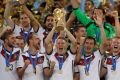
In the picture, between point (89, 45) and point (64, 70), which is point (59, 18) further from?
point (64, 70)

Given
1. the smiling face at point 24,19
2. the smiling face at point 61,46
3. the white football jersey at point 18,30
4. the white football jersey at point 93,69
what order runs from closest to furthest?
the smiling face at point 61,46 < the white football jersey at point 93,69 < the smiling face at point 24,19 < the white football jersey at point 18,30

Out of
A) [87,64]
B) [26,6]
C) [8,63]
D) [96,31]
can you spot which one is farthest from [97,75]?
[26,6]

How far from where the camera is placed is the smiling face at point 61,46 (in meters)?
6.46

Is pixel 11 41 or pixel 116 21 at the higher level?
pixel 116 21

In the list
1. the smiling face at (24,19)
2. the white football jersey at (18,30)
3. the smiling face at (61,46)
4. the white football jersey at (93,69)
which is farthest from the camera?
the white football jersey at (18,30)

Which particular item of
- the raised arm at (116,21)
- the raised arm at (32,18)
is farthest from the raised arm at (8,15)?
the raised arm at (116,21)

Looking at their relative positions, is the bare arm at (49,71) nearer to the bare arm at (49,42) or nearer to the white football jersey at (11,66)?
the bare arm at (49,42)

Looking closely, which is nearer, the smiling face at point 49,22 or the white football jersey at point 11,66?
the white football jersey at point 11,66

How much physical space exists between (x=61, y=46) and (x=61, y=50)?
67 mm

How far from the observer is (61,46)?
21.2 ft

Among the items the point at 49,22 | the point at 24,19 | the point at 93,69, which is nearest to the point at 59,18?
the point at 49,22

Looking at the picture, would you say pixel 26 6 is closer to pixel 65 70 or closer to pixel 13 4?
pixel 13 4

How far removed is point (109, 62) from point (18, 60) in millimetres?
1243

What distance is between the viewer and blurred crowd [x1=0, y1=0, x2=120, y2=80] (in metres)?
6.53
